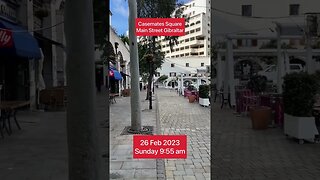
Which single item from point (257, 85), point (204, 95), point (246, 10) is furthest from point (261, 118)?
point (204, 95)

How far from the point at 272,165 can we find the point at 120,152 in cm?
213

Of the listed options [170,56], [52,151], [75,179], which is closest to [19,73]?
[52,151]

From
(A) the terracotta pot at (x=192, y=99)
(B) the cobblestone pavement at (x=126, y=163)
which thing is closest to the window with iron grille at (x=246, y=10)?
(B) the cobblestone pavement at (x=126, y=163)

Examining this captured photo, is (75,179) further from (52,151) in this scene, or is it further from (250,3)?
(52,151)

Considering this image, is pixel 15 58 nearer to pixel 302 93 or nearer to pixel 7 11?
pixel 7 11

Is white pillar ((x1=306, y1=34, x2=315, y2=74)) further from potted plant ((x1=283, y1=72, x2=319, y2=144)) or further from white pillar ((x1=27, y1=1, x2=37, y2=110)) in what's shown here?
white pillar ((x1=27, y1=1, x2=37, y2=110))

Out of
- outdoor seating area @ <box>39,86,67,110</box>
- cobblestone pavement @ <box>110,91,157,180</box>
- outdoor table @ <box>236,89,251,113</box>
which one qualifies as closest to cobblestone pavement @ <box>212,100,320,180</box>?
cobblestone pavement @ <box>110,91,157,180</box>

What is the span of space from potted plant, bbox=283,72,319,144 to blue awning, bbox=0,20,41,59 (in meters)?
6.23

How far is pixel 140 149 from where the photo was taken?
13.8 feet
